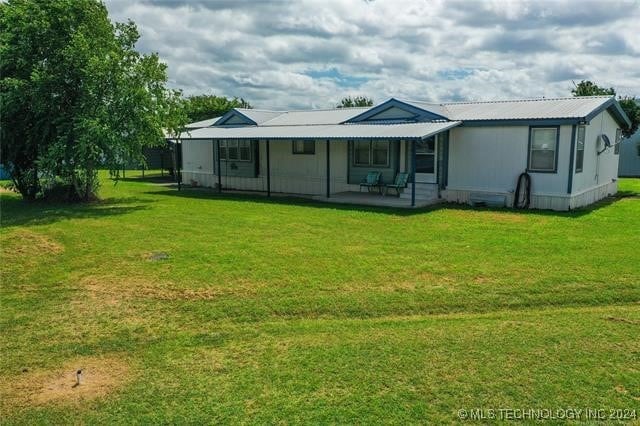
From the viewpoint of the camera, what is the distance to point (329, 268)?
845cm

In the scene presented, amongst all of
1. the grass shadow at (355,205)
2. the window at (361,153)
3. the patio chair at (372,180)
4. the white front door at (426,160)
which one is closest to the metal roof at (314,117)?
the window at (361,153)

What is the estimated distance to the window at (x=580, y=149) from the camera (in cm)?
1529

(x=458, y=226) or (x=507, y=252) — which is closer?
(x=507, y=252)

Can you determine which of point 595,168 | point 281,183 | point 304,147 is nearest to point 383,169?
point 304,147

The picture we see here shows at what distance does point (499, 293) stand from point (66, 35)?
1422 centimetres

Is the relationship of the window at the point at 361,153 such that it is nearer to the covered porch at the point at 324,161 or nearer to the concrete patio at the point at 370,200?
the covered porch at the point at 324,161

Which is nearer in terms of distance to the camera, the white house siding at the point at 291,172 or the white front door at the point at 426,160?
the white front door at the point at 426,160

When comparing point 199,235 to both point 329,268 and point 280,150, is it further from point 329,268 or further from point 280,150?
point 280,150

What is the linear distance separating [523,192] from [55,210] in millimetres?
13694

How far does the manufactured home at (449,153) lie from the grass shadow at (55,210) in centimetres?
516

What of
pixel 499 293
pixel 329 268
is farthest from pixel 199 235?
pixel 499 293

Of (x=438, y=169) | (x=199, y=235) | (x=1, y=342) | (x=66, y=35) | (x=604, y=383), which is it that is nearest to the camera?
(x=604, y=383)

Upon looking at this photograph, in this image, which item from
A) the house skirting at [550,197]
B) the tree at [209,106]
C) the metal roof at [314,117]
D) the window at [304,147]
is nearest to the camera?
the house skirting at [550,197]

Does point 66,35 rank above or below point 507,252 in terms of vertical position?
above
